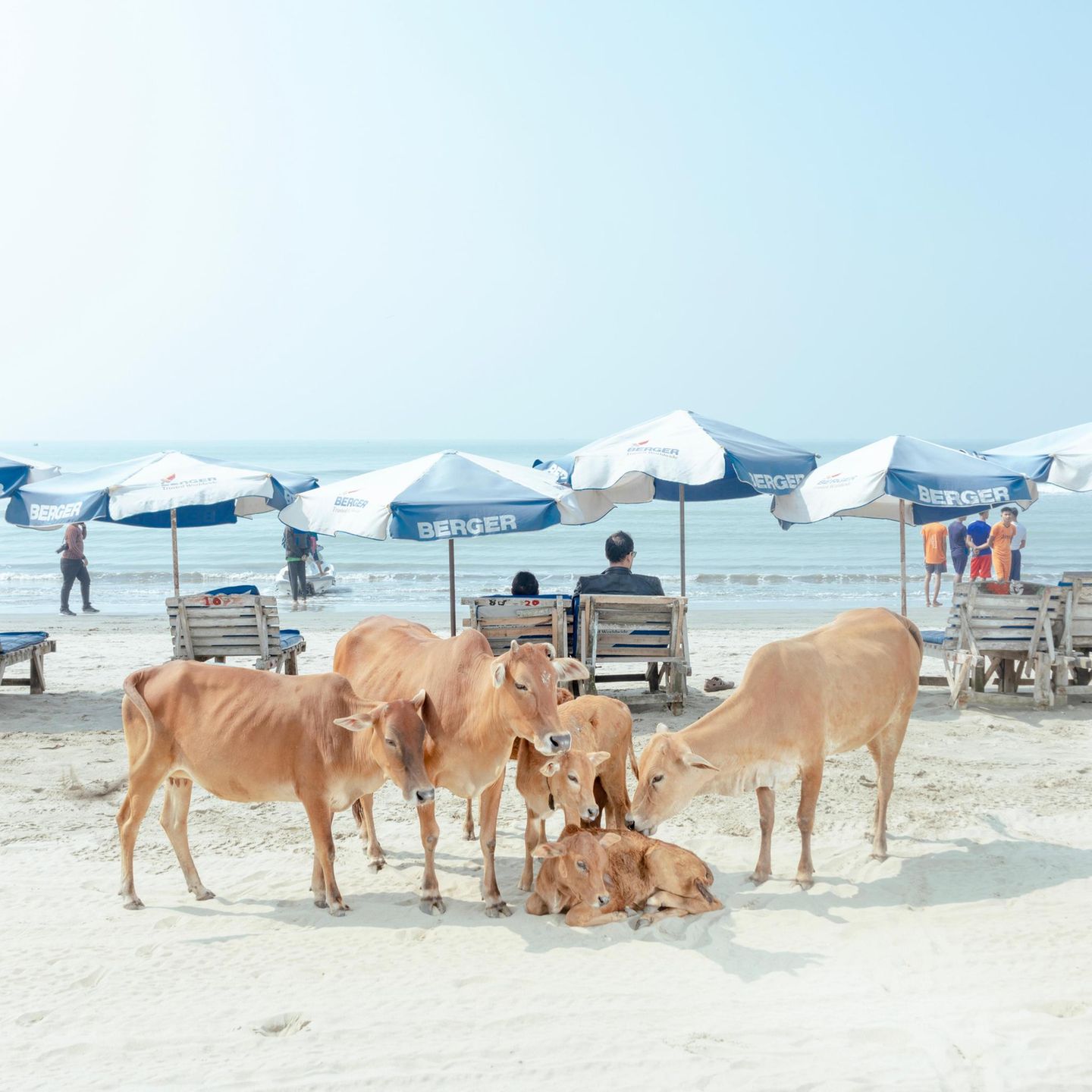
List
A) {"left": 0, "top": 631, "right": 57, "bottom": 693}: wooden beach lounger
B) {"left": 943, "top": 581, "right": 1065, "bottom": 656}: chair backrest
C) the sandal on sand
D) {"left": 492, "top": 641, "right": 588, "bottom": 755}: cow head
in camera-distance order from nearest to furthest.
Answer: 1. {"left": 492, "top": 641, "right": 588, "bottom": 755}: cow head
2. {"left": 943, "top": 581, "right": 1065, "bottom": 656}: chair backrest
3. {"left": 0, "top": 631, "right": 57, "bottom": 693}: wooden beach lounger
4. the sandal on sand

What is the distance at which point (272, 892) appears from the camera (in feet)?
19.8

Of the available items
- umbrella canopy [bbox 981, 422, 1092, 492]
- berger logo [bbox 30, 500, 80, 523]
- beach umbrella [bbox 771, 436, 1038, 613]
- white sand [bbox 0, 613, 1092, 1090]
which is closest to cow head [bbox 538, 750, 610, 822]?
white sand [bbox 0, 613, 1092, 1090]

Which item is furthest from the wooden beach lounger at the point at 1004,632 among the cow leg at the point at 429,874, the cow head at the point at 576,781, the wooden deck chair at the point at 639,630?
the cow leg at the point at 429,874

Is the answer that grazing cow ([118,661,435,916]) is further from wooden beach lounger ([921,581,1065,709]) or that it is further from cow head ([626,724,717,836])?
wooden beach lounger ([921,581,1065,709])

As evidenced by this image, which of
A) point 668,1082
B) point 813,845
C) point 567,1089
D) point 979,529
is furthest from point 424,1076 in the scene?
point 979,529

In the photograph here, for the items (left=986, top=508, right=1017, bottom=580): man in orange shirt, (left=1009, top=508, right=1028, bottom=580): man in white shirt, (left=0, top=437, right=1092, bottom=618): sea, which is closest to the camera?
(left=986, top=508, right=1017, bottom=580): man in orange shirt

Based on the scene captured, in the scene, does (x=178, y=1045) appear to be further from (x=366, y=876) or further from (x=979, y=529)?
(x=979, y=529)

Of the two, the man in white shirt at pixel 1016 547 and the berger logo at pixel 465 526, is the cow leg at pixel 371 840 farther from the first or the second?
the man in white shirt at pixel 1016 547

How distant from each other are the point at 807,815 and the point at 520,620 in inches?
161

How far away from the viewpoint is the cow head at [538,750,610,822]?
5695 millimetres

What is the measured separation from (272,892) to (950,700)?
6528 millimetres

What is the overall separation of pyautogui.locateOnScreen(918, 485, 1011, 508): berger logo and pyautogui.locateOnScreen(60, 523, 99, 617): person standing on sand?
1464 cm

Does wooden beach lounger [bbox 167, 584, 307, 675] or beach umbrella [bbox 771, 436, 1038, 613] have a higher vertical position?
beach umbrella [bbox 771, 436, 1038, 613]

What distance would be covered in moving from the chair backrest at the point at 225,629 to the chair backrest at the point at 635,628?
114 inches
